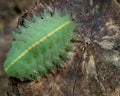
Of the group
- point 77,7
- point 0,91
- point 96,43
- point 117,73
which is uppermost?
point 77,7

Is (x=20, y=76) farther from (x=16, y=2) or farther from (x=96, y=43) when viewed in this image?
(x=16, y=2)

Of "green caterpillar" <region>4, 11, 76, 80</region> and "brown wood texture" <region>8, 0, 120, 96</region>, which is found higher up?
"green caterpillar" <region>4, 11, 76, 80</region>

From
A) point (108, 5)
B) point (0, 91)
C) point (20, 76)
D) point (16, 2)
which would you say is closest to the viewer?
point (20, 76)

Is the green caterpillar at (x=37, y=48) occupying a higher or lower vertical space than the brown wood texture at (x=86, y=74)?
higher

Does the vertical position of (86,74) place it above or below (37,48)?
below

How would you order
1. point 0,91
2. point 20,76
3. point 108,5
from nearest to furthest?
point 20,76 → point 108,5 → point 0,91

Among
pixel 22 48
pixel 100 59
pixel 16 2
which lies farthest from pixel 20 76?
pixel 16 2

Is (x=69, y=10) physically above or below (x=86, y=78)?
above

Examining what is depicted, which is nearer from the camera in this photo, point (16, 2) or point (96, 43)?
point (96, 43)
